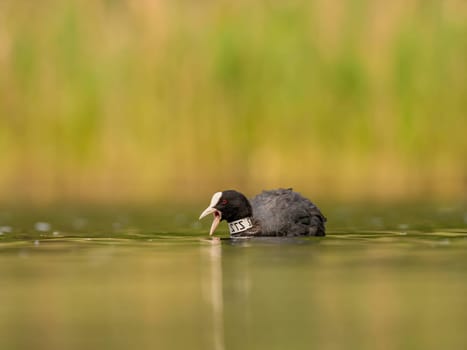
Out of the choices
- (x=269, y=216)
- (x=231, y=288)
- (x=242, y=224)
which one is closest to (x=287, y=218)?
(x=269, y=216)

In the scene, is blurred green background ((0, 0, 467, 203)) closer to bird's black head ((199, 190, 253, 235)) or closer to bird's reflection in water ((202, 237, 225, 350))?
bird's black head ((199, 190, 253, 235))

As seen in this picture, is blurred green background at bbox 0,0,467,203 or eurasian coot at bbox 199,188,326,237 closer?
eurasian coot at bbox 199,188,326,237

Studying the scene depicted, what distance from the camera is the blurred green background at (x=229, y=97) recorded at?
1015 inches

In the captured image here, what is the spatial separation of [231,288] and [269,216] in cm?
541

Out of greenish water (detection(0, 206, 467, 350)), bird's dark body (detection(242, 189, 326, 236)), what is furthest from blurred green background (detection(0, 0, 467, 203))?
bird's dark body (detection(242, 189, 326, 236))

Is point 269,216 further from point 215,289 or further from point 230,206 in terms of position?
point 215,289

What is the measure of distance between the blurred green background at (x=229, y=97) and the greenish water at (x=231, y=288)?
684 centimetres

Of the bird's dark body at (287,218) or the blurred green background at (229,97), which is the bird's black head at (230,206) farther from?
the blurred green background at (229,97)

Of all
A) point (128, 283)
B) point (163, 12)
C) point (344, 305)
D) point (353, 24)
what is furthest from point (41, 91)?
point (344, 305)

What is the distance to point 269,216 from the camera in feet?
55.4

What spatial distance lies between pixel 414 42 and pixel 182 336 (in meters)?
18.6

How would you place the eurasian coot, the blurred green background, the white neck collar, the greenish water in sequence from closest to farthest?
the greenish water, the eurasian coot, the white neck collar, the blurred green background

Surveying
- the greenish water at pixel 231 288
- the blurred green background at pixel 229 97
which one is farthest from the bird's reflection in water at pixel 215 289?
the blurred green background at pixel 229 97

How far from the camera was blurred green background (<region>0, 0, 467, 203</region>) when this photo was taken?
2578 cm
